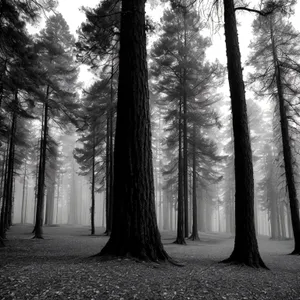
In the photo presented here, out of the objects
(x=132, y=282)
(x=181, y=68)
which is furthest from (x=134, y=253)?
(x=181, y=68)

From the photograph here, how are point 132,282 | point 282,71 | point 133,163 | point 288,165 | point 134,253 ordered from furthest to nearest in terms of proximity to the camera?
1. point 282,71
2. point 288,165
3. point 133,163
4. point 134,253
5. point 132,282

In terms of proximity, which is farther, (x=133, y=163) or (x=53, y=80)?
(x=53, y=80)

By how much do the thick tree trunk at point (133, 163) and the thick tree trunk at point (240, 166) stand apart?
2393 millimetres

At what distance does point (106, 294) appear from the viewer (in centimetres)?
333

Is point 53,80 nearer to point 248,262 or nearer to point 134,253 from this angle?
point 134,253

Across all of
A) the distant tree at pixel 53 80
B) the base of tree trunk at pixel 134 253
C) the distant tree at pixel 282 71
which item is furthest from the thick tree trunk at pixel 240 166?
the distant tree at pixel 53 80

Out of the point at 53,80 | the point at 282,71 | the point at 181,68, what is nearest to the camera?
the point at 282,71

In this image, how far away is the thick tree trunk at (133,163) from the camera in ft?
17.5

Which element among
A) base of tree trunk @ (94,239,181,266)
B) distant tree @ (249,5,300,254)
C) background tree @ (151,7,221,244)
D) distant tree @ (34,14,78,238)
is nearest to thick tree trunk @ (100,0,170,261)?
base of tree trunk @ (94,239,181,266)

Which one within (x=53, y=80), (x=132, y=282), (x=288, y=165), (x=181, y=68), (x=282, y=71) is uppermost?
(x=181, y=68)

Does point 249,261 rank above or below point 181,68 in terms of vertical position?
below

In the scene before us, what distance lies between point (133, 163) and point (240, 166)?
3268 millimetres

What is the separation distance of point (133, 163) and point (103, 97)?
46.2ft

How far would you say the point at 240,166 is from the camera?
6.84m
